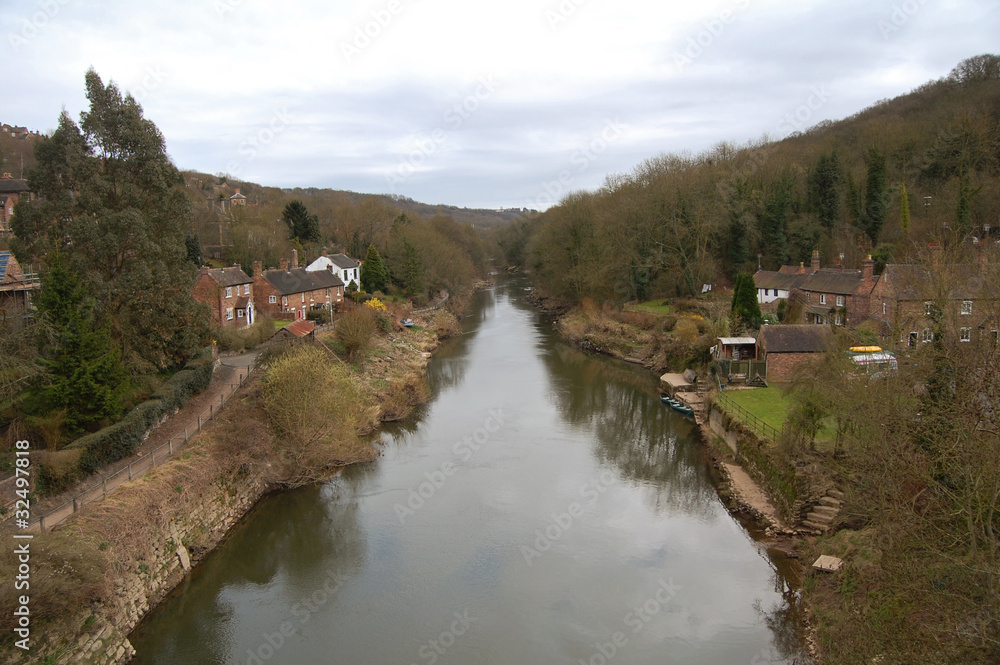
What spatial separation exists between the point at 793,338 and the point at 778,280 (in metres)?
13.9

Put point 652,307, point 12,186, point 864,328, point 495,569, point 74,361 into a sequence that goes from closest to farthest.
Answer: point 495,569 < point 74,361 < point 864,328 < point 12,186 < point 652,307

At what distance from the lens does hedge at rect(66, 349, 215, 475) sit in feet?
44.4

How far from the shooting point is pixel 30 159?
43.4 meters

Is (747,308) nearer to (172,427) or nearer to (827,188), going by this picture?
(827,188)

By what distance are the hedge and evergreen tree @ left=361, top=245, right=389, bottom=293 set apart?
28063 millimetres

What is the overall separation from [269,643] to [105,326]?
9668 millimetres

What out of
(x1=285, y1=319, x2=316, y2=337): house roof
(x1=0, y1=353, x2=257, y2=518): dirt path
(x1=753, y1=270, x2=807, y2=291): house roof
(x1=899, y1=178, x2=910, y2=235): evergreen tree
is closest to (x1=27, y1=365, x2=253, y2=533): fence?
(x1=0, y1=353, x2=257, y2=518): dirt path

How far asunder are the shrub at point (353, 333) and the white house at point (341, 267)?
1646cm

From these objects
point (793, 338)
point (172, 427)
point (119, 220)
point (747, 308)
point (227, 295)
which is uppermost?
point (119, 220)

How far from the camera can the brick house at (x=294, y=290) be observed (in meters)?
36.0

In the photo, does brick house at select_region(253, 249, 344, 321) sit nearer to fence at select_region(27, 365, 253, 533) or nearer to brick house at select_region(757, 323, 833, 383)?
fence at select_region(27, 365, 253, 533)

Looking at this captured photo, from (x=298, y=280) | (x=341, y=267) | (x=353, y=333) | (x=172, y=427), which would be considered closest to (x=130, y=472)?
(x=172, y=427)

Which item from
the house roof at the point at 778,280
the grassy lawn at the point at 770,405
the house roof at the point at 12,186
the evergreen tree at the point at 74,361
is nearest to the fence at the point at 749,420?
the grassy lawn at the point at 770,405

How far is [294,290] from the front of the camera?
37.5 meters
